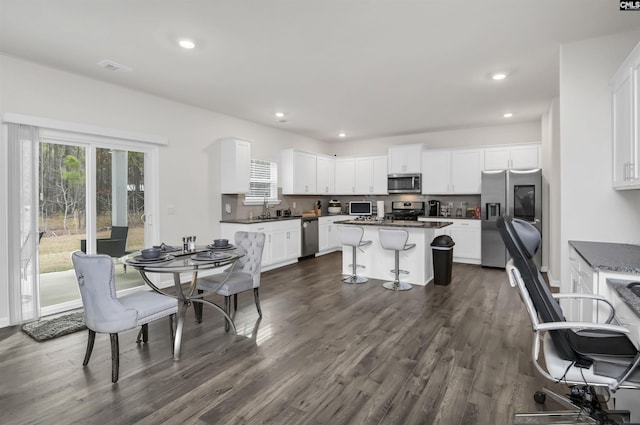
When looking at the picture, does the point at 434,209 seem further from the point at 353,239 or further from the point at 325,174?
the point at 353,239

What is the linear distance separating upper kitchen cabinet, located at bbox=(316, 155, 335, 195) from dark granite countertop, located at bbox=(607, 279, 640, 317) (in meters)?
6.40

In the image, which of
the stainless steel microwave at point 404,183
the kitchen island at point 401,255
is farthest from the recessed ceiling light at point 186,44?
the stainless steel microwave at point 404,183

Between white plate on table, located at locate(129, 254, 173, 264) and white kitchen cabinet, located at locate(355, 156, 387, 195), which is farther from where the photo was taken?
white kitchen cabinet, located at locate(355, 156, 387, 195)

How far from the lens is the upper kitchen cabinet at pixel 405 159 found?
23.7 feet

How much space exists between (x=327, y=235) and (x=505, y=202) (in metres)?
3.78

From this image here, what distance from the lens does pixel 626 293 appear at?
1704 millimetres

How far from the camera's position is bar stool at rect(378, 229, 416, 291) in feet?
15.5

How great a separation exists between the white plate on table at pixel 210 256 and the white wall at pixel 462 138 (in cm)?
567

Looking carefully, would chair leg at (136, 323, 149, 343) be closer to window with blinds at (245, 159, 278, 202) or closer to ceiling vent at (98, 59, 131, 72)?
ceiling vent at (98, 59, 131, 72)

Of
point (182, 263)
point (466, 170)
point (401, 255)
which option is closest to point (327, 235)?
point (401, 255)

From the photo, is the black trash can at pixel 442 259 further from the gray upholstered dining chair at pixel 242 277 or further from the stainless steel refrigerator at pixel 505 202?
the gray upholstered dining chair at pixel 242 277

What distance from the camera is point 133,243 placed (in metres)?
4.71

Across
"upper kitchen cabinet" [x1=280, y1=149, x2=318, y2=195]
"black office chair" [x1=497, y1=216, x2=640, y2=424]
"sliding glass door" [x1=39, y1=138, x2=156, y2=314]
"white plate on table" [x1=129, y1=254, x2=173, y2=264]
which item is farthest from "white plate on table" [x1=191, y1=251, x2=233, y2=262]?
"upper kitchen cabinet" [x1=280, y1=149, x2=318, y2=195]

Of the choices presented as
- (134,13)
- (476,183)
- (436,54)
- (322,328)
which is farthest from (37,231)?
(476,183)
